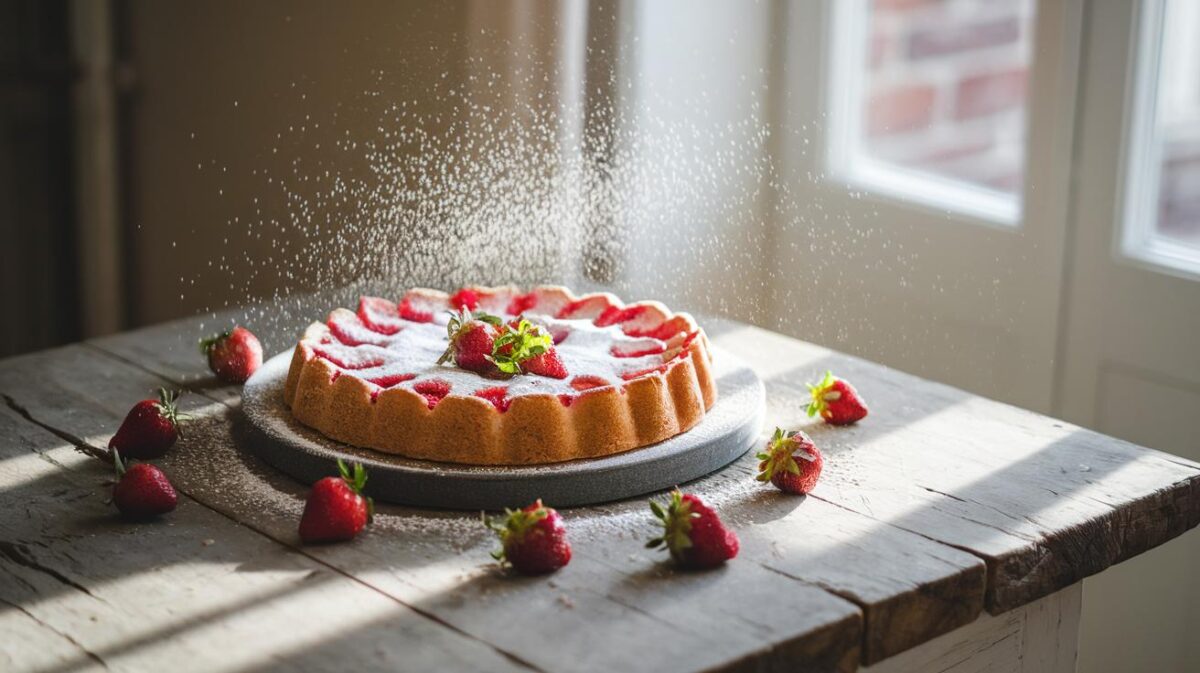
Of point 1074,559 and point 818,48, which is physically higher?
point 818,48

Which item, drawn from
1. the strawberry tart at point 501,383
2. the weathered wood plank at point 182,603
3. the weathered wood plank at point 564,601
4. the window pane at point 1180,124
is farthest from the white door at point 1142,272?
the weathered wood plank at point 182,603

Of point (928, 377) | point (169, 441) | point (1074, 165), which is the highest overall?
point (1074, 165)

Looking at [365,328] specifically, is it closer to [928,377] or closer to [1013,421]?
[1013,421]

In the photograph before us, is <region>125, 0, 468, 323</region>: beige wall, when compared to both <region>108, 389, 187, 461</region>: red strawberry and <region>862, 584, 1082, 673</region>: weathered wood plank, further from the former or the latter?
<region>862, 584, 1082, 673</region>: weathered wood plank

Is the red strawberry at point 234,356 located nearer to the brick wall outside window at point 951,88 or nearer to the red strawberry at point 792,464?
the red strawberry at point 792,464

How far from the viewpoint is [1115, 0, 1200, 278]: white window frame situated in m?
1.98

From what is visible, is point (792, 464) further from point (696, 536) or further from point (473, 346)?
point (473, 346)

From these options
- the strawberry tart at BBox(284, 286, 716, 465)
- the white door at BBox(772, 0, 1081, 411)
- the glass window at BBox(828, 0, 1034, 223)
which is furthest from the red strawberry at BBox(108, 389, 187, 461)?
the glass window at BBox(828, 0, 1034, 223)

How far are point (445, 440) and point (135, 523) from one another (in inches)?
12.3

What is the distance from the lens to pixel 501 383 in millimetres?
1491

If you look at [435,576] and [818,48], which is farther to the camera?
[818,48]

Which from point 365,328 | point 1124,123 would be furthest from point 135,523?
point 1124,123

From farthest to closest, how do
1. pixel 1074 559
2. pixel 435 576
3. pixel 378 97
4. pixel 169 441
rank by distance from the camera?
pixel 378 97
pixel 169 441
pixel 1074 559
pixel 435 576

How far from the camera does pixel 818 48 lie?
239 centimetres
